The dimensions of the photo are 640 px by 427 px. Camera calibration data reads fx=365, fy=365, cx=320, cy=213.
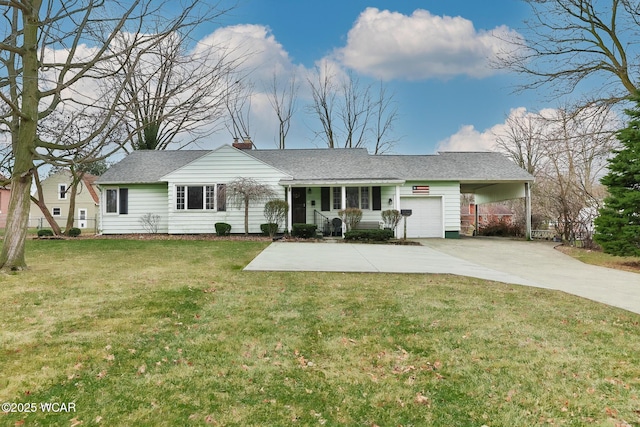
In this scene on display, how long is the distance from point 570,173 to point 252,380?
63.3 feet

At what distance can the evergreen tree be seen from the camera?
407 inches

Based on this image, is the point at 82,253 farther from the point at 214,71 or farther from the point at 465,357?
the point at 465,357

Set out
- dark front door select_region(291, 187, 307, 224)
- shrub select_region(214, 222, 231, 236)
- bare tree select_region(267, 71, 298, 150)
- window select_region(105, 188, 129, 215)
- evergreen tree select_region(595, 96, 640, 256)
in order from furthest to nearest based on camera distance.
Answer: bare tree select_region(267, 71, 298, 150) < window select_region(105, 188, 129, 215) < dark front door select_region(291, 187, 307, 224) < shrub select_region(214, 222, 231, 236) < evergreen tree select_region(595, 96, 640, 256)

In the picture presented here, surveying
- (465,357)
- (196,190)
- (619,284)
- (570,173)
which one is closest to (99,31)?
(465,357)

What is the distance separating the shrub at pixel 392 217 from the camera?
16.2 meters

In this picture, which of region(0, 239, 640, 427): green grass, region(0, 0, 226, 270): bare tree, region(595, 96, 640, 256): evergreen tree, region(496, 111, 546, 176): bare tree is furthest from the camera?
region(496, 111, 546, 176): bare tree

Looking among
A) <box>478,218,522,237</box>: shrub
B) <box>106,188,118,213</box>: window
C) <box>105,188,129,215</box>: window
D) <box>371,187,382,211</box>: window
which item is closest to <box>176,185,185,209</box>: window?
<box>105,188,129,215</box>: window

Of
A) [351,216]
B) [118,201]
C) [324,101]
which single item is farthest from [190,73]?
[324,101]

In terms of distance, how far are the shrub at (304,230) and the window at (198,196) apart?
3.80 metres

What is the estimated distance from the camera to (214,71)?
7414 mm

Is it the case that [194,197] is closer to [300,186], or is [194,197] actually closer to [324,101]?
[300,186]

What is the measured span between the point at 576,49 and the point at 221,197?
16656 mm

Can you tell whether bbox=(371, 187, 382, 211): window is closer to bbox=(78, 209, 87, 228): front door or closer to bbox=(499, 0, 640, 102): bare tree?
bbox=(499, 0, 640, 102): bare tree

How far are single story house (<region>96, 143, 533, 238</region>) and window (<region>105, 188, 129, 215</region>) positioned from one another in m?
0.05
